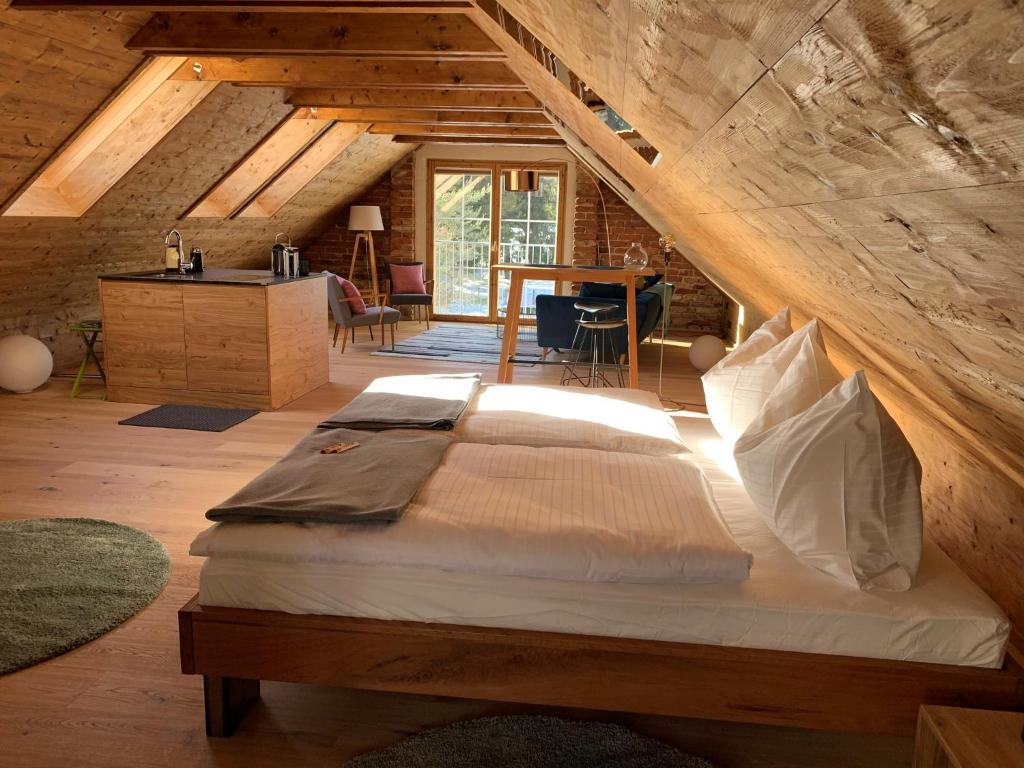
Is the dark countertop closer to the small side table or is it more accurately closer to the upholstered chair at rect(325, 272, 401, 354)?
the upholstered chair at rect(325, 272, 401, 354)

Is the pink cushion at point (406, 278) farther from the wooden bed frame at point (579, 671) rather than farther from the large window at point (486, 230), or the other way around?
the wooden bed frame at point (579, 671)

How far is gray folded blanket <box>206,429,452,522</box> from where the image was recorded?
6.85 ft

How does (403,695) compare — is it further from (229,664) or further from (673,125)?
(673,125)

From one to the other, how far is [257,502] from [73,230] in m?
4.40

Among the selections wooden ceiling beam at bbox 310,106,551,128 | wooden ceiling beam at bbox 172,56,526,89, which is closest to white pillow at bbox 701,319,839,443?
wooden ceiling beam at bbox 172,56,526,89

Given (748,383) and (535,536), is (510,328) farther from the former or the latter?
(535,536)

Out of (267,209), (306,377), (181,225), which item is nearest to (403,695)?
(306,377)

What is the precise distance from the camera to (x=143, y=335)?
533 cm

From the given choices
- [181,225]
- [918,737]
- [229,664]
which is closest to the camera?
[918,737]

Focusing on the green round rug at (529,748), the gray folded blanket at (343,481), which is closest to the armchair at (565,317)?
the gray folded blanket at (343,481)

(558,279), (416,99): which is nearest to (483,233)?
(416,99)

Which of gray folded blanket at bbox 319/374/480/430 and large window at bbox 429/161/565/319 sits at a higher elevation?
large window at bbox 429/161/565/319

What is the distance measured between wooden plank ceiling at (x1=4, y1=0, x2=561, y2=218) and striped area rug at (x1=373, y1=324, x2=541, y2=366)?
2028mm

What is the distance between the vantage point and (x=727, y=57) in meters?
1.02
